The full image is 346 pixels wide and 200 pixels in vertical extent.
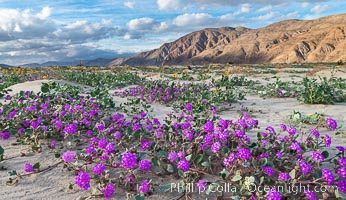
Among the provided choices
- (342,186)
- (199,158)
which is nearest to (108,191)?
(199,158)

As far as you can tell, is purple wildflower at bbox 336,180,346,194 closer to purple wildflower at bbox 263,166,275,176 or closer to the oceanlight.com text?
the oceanlight.com text

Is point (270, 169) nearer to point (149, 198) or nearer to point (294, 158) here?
point (294, 158)

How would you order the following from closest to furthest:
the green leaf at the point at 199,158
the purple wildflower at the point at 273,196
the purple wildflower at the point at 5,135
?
the purple wildflower at the point at 273,196 < the green leaf at the point at 199,158 < the purple wildflower at the point at 5,135

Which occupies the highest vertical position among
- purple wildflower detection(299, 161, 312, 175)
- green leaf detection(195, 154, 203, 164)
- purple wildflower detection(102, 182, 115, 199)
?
purple wildflower detection(299, 161, 312, 175)

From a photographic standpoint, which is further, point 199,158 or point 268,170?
point 199,158

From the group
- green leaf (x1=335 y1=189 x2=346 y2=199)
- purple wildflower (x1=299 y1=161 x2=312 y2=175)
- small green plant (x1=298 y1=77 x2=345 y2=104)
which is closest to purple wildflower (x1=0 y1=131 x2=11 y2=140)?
purple wildflower (x1=299 y1=161 x2=312 y2=175)

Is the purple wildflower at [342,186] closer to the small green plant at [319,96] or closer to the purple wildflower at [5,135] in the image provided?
the purple wildflower at [5,135]

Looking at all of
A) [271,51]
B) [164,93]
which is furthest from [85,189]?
[271,51]

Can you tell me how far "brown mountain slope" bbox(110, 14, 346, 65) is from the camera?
85.9 metres

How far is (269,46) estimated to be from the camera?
11412 cm

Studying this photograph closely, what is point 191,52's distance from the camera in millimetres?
162750

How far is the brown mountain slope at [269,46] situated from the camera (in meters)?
85.9

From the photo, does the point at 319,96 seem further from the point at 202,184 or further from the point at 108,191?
the point at 108,191

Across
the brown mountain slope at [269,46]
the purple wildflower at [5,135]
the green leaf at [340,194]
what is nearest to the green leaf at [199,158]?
the green leaf at [340,194]
